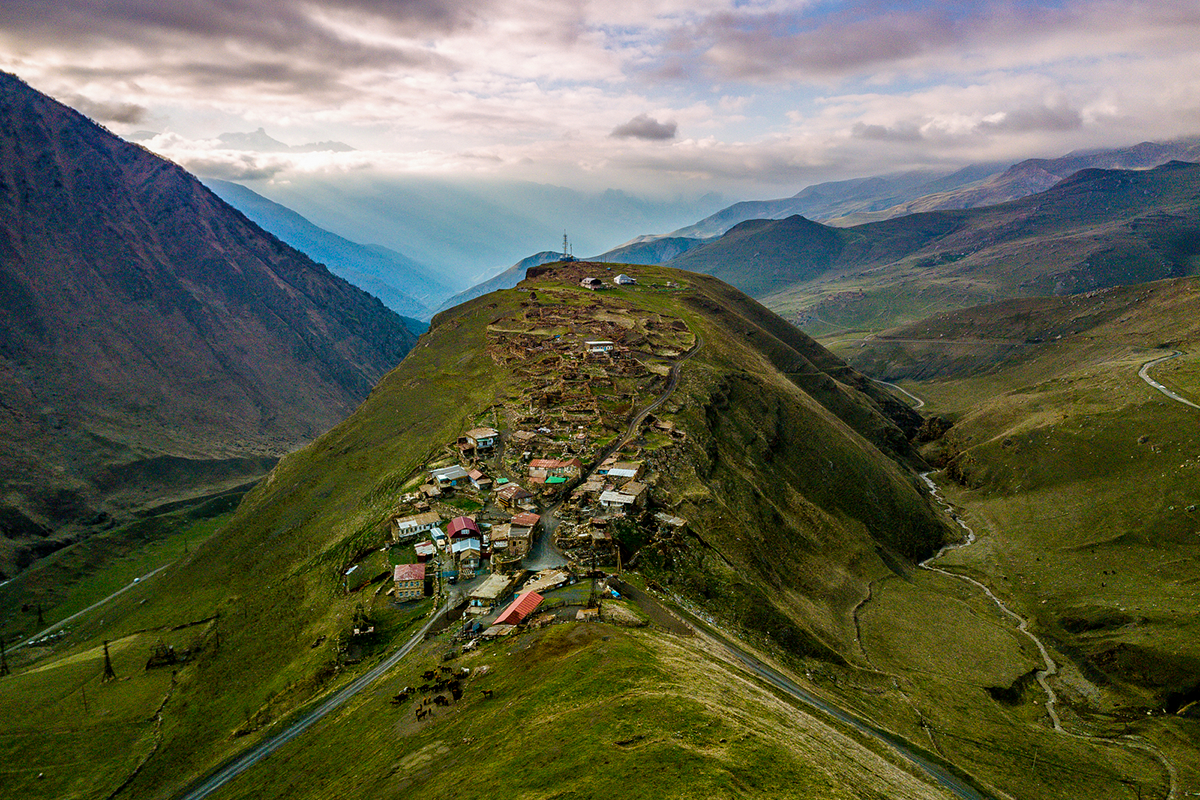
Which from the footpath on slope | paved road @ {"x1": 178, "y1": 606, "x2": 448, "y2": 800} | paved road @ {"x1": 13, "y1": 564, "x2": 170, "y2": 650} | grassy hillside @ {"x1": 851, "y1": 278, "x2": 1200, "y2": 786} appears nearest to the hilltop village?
paved road @ {"x1": 178, "y1": 606, "x2": 448, "y2": 800}

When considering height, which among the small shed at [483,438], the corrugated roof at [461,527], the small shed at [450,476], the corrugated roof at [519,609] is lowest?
the corrugated roof at [519,609]

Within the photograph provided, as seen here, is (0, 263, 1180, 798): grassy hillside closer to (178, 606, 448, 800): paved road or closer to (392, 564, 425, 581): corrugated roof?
(178, 606, 448, 800): paved road

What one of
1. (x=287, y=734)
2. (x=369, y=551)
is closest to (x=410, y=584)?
(x=369, y=551)

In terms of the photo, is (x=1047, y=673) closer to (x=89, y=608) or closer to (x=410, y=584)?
(x=410, y=584)

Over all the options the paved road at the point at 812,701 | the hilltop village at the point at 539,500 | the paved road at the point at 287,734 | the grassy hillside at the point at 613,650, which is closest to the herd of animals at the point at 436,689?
the grassy hillside at the point at 613,650

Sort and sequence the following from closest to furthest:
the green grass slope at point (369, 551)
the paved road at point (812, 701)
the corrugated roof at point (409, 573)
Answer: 1. the paved road at point (812, 701)
2. the green grass slope at point (369, 551)
3. the corrugated roof at point (409, 573)

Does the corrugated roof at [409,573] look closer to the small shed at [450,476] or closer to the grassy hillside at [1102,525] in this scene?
the small shed at [450,476]
